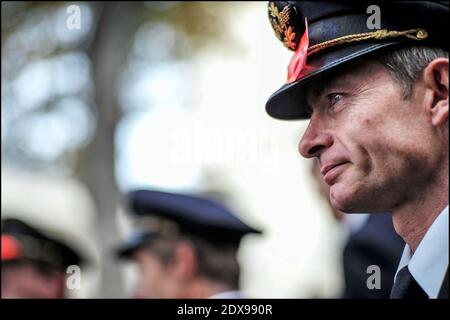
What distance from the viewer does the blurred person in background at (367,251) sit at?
4.80 metres

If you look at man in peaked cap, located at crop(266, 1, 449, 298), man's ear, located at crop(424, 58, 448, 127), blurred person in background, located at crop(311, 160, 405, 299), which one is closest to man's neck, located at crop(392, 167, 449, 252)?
man in peaked cap, located at crop(266, 1, 449, 298)

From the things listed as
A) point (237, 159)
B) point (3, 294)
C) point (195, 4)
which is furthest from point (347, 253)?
point (195, 4)

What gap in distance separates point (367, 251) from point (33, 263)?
2248mm

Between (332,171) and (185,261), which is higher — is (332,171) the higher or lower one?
the lower one

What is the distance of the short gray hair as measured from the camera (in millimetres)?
2195

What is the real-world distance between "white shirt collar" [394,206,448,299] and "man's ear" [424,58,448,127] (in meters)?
0.21

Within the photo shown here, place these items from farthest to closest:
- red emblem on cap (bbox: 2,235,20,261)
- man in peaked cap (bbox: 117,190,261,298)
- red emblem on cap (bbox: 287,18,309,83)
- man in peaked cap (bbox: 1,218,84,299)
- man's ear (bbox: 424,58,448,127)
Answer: red emblem on cap (bbox: 2,235,20,261) → man in peaked cap (bbox: 1,218,84,299) → man in peaked cap (bbox: 117,190,261,298) → red emblem on cap (bbox: 287,18,309,83) → man's ear (bbox: 424,58,448,127)

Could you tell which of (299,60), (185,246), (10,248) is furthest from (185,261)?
(299,60)

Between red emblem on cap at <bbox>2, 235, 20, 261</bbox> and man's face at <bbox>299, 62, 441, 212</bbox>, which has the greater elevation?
red emblem on cap at <bbox>2, 235, 20, 261</bbox>

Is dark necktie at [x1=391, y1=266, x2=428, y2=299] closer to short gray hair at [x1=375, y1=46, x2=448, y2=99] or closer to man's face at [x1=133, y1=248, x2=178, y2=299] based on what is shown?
short gray hair at [x1=375, y1=46, x2=448, y2=99]

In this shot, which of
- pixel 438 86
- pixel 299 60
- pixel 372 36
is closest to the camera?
pixel 438 86

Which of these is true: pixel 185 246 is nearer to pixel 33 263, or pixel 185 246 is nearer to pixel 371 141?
pixel 33 263

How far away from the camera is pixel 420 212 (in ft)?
7.29

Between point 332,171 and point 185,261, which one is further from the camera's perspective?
point 185,261
